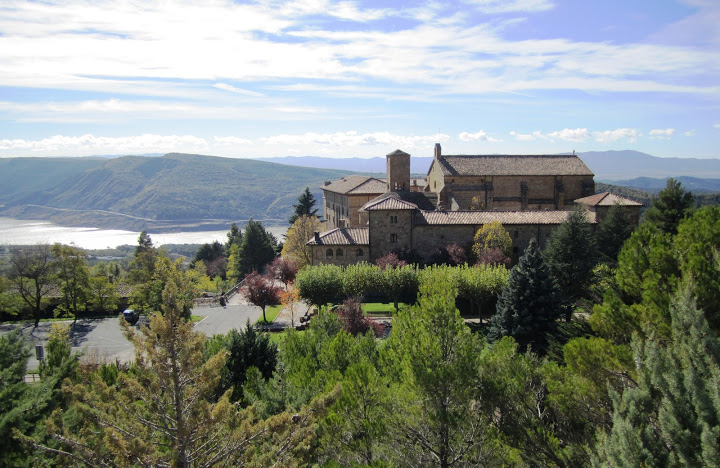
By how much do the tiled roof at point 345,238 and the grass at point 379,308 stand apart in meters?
6.58

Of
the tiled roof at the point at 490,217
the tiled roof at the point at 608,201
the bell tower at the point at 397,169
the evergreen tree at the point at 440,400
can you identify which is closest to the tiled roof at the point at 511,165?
the bell tower at the point at 397,169

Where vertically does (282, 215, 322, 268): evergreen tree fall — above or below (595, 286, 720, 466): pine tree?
below

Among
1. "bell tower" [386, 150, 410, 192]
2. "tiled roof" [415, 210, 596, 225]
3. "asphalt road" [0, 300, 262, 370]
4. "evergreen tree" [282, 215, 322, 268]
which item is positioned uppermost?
"bell tower" [386, 150, 410, 192]

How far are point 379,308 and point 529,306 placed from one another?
44.3 feet

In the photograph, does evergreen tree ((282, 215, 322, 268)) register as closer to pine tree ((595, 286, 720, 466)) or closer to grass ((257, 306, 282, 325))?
grass ((257, 306, 282, 325))

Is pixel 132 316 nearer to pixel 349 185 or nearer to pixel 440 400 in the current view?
pixel 440 400

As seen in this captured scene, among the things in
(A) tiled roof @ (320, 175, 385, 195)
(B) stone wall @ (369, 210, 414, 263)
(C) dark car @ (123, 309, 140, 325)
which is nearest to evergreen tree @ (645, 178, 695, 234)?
(B) stone wall @ (369, 210, 414, 263)

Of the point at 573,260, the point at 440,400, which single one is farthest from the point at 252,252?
→ the point at 440,400

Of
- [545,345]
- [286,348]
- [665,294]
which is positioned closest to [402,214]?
[545,345]

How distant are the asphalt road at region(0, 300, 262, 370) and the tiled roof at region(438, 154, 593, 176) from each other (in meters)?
28.8

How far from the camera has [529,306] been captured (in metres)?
28.5

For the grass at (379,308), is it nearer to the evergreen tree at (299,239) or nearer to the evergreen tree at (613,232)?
the evergreen tree at (613,232)

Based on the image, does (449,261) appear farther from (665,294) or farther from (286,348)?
(665,294)

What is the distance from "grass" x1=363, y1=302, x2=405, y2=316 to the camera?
38219 millimetres
